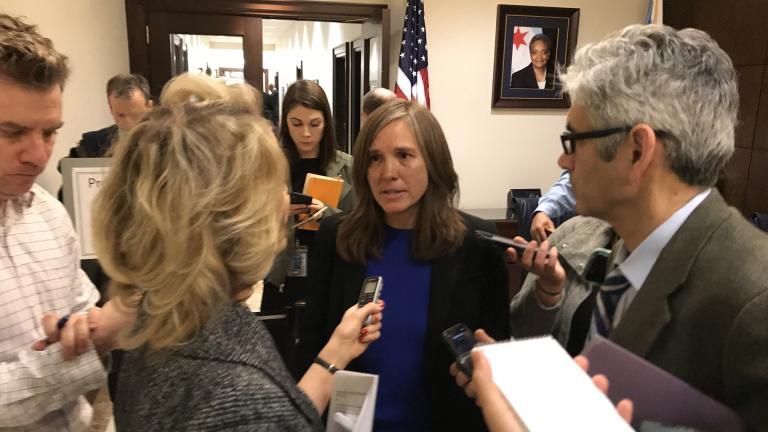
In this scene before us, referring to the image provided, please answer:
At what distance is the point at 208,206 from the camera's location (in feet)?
2.36

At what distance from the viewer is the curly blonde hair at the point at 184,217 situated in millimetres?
714

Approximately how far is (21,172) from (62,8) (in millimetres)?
3271

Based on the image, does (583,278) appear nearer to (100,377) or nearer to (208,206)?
(208,206)

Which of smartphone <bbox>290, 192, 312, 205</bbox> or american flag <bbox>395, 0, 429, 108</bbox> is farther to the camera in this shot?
american flag <bbox>395, 0, 429, 108</bbox>

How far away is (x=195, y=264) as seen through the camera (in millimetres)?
724

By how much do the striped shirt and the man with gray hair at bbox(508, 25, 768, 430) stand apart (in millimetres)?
1037

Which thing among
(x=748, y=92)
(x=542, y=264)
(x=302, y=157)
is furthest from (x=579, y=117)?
(x=748, y=92)

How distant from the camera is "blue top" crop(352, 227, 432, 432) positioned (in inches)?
51.8

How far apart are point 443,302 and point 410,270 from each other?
122 millimetres

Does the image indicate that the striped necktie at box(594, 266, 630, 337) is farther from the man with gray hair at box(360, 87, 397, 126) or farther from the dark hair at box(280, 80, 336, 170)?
the man with gray hair at box(360, 87, 397, 126)

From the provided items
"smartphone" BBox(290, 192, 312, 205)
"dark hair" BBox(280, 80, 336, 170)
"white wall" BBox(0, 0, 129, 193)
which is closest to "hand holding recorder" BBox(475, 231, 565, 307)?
"smartphone" BBox(290, 192, 312, 205)

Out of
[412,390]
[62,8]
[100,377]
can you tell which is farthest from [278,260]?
[62,8]

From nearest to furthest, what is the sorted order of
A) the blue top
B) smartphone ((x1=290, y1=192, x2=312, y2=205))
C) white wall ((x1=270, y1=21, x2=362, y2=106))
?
the blue top, smartphone ((x1=290, y1=192, x2=312, y2=205)), white wall ((x1=270, y1=21, x2=362, y2=106))

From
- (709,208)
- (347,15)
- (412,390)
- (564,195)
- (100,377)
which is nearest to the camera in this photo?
(709,208)
